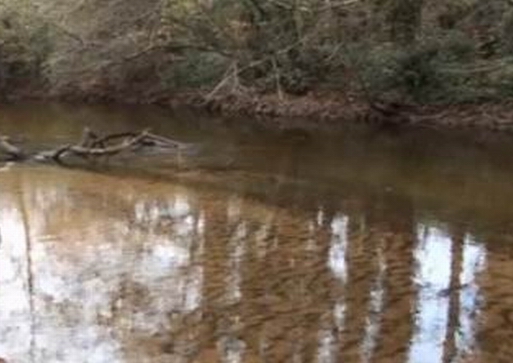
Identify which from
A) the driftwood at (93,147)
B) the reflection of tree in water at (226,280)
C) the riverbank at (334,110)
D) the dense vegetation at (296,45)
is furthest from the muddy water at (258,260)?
the dense vegetation at (296,45)

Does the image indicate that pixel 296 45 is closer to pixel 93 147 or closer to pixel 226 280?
pixel 93 147

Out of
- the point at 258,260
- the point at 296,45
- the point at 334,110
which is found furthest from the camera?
the point at 334,110

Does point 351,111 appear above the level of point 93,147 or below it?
above

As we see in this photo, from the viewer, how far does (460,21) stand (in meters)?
27.6

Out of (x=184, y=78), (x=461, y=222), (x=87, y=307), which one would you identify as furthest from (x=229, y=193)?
(x=184, y=78)

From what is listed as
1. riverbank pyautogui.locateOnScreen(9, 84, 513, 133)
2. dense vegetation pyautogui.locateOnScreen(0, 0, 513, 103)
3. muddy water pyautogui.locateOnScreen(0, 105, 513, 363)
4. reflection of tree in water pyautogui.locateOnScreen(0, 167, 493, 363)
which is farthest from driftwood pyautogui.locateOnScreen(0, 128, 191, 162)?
riverbank pyautogui.locateOnScreen(9, 84, 513, 133)

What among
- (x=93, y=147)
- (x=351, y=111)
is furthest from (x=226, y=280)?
(x=351, y=111)

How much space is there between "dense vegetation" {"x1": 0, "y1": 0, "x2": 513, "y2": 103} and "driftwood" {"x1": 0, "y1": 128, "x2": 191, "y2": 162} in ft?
13.4

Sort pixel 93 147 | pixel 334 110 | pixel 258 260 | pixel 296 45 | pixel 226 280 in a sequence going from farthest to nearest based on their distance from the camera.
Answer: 1. pixel 334 110
2. pixel 296 45
3. pixel 93 147
4. pixel 258 260
5. pixel 226 280

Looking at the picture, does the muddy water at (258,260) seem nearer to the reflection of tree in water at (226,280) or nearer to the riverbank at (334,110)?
the reflection of tree in water at (226,280)

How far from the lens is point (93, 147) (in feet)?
65.9

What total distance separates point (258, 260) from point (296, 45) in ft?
59.0

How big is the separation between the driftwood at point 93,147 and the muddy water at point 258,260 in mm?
739

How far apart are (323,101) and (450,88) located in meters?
4.39
